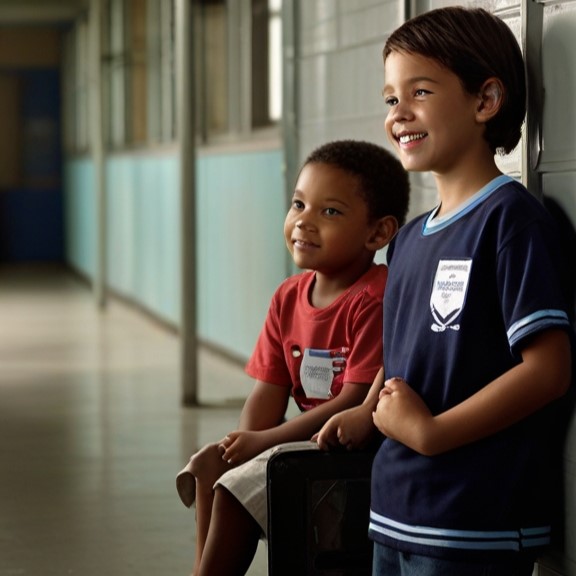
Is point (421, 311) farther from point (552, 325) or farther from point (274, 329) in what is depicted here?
point (274, 329)

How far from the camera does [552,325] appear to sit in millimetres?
1792

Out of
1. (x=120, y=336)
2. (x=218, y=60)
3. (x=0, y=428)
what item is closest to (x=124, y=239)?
(x=120, y=336)

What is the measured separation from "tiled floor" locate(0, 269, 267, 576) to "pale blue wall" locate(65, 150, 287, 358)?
0.33 meters

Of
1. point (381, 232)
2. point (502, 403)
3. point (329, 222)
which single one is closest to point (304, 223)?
point (329, 222)

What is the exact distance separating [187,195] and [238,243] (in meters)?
Result: 1.40

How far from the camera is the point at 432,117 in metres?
1.97

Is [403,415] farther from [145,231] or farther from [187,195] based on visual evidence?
[145,231]

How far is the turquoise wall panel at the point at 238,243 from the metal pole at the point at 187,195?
539 mm

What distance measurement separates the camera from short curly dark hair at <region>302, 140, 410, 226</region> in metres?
2.51

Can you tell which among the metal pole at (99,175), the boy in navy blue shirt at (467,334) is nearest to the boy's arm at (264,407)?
the boy in navy blue shirt at (467,334)

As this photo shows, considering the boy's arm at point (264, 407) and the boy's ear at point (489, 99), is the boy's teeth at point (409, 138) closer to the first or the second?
the boy's ear at point (489, 99)

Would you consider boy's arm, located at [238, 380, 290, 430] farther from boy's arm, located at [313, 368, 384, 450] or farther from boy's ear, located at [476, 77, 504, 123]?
boy's ear, located at [476, 77, 504, 123]

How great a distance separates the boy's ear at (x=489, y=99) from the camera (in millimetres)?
1951

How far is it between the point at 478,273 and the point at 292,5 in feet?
10.2
